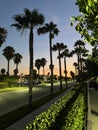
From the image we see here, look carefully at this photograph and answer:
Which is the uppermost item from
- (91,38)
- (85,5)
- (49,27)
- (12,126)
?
(49,27)

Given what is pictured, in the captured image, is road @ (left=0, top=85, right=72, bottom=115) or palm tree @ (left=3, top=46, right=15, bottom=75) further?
palm tree @ (left=3, top=46, right=15, bottom=75)

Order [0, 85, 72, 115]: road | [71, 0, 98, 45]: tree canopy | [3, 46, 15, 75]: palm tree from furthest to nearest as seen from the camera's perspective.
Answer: [3, 46, 15, 75]: palm tree → [0, 85, 72, 115]: road → [71, 0, 98, 45]: tree canopy

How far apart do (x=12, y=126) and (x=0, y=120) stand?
236 cm

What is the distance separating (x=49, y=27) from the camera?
5084 cm

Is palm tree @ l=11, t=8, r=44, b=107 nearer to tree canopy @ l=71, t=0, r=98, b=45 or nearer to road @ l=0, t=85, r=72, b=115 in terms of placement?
road @ l=0, t=85, r=72, b=115

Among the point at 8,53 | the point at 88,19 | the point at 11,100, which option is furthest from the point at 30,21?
the point at 8,53

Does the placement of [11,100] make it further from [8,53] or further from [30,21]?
[8,53]

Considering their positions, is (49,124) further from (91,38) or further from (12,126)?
(12,126)

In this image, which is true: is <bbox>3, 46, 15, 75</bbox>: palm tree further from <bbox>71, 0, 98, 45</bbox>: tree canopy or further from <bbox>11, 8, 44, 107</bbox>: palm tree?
<bbox>71, 0, 98, 45</bbox>: tree canopy

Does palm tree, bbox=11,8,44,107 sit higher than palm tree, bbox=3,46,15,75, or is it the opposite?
palm tree, bbox=3,46,15,75

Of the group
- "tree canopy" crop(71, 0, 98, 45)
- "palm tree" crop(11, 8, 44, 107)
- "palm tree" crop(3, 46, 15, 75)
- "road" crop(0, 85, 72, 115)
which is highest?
"palm tree" crop(3, 46, 15, 75)

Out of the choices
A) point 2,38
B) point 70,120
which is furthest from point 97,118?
point 2,38

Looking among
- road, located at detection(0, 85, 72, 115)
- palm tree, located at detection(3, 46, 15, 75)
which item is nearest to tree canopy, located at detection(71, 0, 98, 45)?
road, located at detection(0, 85, 72, 115)

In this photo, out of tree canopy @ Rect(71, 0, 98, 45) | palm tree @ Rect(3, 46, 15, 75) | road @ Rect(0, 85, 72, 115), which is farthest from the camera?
palm tree @ Rect(3, 46, 15, 75)
